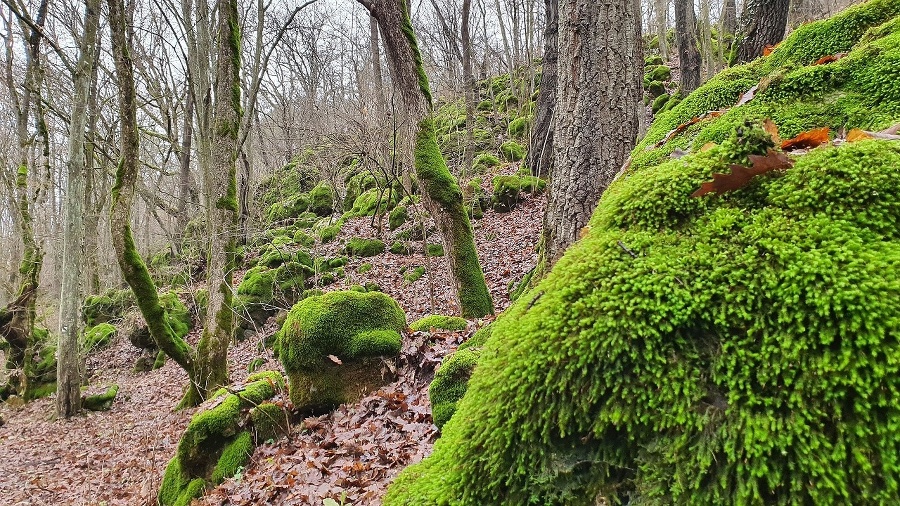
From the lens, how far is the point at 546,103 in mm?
12336

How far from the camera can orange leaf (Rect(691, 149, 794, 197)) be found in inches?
52.6

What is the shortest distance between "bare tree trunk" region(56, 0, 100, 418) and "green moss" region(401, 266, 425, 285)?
709 cm

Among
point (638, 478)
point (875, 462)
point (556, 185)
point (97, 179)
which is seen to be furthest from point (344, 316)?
point (97, 179)

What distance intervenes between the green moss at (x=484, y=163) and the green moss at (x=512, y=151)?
0.54m

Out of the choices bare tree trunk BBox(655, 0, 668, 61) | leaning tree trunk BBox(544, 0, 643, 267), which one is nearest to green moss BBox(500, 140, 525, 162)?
bare tree trunk BBox(655, 0, 668, 61)

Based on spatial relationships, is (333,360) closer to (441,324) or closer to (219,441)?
(441,324)

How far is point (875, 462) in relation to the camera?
828 mm

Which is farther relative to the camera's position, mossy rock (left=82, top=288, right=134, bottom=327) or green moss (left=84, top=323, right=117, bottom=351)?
mossy rock (left=82, top=288, right=134, bottom=327)

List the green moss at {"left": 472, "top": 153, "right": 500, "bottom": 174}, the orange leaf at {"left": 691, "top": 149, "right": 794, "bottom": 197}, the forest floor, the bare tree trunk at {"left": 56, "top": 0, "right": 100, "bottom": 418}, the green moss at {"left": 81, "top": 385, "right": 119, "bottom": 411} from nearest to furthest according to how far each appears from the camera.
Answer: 1. the orange leaf at {"left": 691, "top": 149, "right": 794, "bottom": 197}
2. the forest floor
3. the bare tree trunk at {"left": 56, "top": 0, "right": 100, "bottom": 418}
4. the green moss at {"left": 81, "top": 385, "right": 119, "bottom": 411}
5. the green moss at {"left": 472, "top": 153, "right": 500, "bottom": 174}

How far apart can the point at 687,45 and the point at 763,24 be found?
4837 millimetres

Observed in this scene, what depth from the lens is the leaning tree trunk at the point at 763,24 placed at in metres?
6.80

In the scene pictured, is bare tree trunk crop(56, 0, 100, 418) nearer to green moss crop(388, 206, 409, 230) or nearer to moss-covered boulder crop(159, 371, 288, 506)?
moss-covered boulder crop(159, 371, 288, 506)

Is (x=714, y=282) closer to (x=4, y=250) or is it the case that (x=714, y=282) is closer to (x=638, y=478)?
(x=638, y=478)

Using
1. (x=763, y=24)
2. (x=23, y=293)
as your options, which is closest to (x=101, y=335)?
(x=23, y=293)
